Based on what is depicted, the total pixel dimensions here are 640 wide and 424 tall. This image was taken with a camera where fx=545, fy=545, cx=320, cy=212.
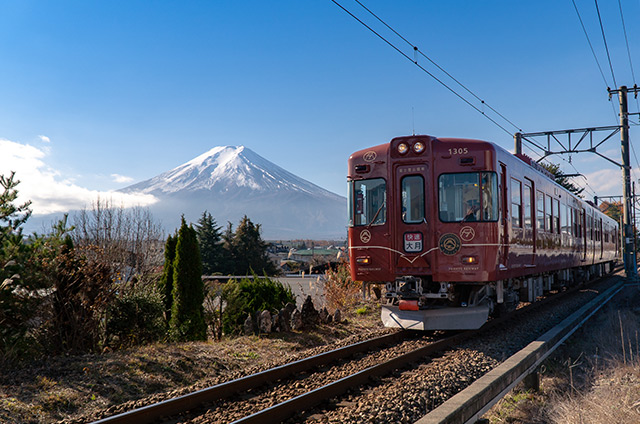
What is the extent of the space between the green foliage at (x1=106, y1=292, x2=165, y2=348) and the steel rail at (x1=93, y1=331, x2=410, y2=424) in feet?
11.5

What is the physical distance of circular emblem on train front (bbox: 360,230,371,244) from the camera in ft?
31.8

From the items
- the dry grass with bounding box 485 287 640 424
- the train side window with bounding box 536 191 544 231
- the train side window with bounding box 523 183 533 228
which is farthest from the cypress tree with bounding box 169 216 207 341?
the train side window with bounding box 536 191 544 231

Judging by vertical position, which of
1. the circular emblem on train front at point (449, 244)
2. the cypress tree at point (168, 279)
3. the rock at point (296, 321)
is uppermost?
the circular emblem on train front at point (449, 244)

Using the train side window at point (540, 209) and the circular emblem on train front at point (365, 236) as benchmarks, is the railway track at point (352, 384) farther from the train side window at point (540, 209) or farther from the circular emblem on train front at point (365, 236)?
the train side window at point (540, 209)

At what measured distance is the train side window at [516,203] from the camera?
10.0 m

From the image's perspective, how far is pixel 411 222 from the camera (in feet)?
30.9

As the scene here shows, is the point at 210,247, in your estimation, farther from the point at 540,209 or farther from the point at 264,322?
the point at 264,322

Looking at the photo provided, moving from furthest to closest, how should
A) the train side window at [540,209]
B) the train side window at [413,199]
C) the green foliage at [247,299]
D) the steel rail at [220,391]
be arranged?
the train side window at [540,209], the green foliage at [247,299], the train side window at [413,199], the steel rail at [220,391]

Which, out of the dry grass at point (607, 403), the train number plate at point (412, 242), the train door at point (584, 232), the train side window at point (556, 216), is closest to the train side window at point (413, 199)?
the train number plate at point (412, 242)

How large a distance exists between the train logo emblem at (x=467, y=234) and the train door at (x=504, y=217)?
0.68 metres

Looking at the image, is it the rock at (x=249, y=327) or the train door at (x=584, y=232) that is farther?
the train door at (x=584, y=232)

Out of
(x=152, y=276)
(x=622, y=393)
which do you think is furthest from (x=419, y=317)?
(x=152, y=276)

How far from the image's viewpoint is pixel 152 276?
14.3 metres

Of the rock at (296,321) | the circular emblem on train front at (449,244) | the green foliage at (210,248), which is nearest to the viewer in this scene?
the circular emblem on train front at (449,244)
